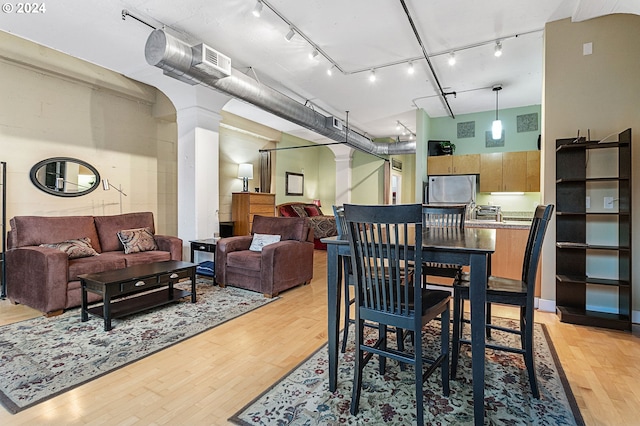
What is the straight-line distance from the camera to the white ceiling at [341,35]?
3139mm

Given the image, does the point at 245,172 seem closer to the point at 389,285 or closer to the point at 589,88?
the point at 589,88

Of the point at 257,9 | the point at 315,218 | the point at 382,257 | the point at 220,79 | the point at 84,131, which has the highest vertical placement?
the point at 257,9

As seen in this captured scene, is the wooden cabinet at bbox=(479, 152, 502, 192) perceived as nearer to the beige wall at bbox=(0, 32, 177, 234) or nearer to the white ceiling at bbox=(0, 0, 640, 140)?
the white ceiling at bbox=(0, 0, 640, 140)

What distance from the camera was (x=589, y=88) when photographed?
11.1ft

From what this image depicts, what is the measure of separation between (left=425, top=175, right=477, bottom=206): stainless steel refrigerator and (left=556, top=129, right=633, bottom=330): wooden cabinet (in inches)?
98.7

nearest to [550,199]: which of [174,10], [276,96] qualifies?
[276,96]

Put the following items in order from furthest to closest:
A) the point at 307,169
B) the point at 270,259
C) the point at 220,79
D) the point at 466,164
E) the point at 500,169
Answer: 1. the point at 307,169
2. the point at 466,164
3. the point at 500,169
4. the point at 270,259
5. the point at 220,79

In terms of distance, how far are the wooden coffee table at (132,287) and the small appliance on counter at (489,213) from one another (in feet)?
15.5

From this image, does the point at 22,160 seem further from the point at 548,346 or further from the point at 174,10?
the point at 548,346

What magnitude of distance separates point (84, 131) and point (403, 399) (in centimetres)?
561

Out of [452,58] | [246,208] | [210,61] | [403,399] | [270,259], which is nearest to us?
[403,399]

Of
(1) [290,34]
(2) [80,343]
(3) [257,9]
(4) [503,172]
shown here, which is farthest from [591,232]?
(2) [80,343]

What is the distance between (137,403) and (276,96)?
12.4ft

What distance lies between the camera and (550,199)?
3521 mm
